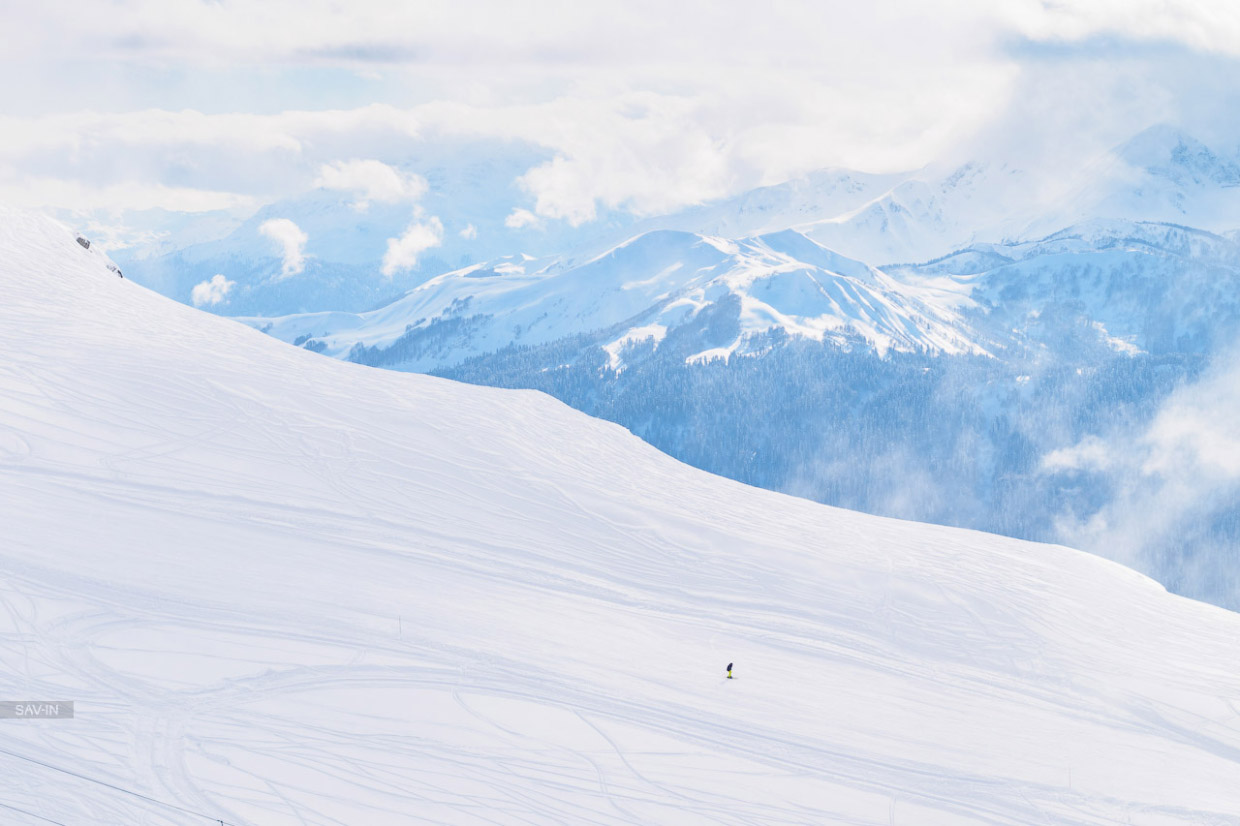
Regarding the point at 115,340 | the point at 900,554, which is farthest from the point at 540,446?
the point at 115,340

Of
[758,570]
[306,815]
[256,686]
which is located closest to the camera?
[306,815]

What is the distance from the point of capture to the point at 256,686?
26891 mm

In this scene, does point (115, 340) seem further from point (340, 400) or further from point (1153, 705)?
point (1153, 705)

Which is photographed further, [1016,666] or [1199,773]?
[1016,666]

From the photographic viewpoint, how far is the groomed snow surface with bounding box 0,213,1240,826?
2481 centimetres

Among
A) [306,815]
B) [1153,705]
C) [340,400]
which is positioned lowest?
[306,815]

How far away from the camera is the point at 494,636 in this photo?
104 feet

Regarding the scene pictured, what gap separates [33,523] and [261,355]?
23.6m

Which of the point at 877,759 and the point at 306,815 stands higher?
the point at 877,759

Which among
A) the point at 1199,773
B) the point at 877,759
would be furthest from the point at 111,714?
the point at 1199,773

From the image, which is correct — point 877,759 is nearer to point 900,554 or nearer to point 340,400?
point 900,554

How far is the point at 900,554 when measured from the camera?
4631 cm

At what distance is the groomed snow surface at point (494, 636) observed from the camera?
24.8m

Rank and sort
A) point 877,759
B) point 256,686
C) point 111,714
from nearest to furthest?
point 111,714 → point 256,686 → point 877,759
